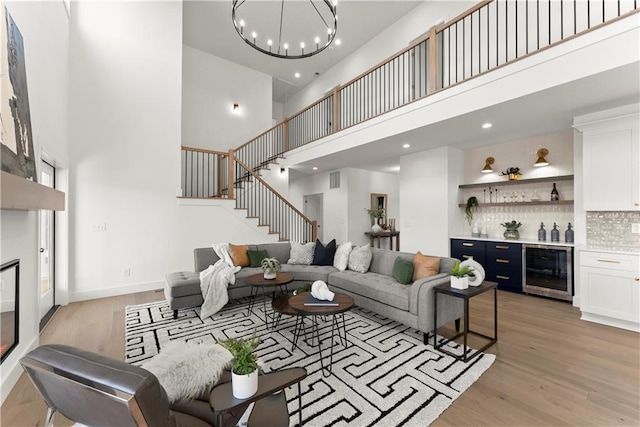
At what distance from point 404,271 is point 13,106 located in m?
3.90

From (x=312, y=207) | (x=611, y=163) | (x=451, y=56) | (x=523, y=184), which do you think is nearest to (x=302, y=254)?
(x=523, y=184)

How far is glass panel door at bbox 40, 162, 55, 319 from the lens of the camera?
3.82 metres

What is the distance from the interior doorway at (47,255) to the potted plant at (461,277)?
507 centimetres

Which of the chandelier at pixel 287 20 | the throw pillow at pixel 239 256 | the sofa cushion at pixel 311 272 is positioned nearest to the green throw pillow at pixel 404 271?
the sofa cushion at pixel 311 272

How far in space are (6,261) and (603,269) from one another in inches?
239

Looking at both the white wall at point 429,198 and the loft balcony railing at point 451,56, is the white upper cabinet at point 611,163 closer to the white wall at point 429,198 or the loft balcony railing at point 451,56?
the loft balcony railing at point 451,56

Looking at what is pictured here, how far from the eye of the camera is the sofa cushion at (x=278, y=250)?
489 cm

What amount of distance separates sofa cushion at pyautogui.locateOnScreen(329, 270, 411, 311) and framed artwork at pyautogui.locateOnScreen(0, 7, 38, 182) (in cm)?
341

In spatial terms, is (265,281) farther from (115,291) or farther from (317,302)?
(115,291)

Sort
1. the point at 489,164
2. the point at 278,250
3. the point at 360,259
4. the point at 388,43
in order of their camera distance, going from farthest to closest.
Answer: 1. the point at 388,43
2. the point at 489,164
3. the point at 278,250
4. the point at 360,259

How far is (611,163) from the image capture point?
140 inches

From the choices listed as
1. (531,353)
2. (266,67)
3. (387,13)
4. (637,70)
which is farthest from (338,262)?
(266,67)

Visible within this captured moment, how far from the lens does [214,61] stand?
25.8 ft

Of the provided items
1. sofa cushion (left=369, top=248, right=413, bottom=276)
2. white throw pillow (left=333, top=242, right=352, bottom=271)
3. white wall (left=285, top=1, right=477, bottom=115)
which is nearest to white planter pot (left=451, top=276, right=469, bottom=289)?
sofa cushion (left=369, top=248, right=413, bottom=276)
